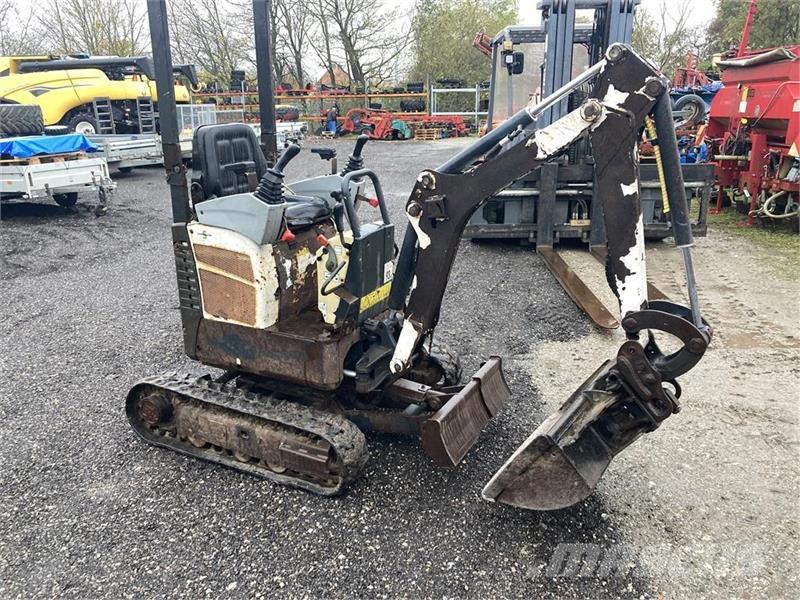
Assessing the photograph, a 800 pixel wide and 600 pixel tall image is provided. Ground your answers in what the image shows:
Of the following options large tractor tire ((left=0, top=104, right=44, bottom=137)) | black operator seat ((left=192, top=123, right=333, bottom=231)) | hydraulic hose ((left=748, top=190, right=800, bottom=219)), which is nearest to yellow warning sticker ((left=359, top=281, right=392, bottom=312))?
black operator seat ((left=192, top=123, right=333, bottom=231))

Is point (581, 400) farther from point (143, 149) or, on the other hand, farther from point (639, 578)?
point (143, 149)

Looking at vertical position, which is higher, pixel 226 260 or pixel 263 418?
pixel 226 260

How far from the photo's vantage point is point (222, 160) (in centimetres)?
394

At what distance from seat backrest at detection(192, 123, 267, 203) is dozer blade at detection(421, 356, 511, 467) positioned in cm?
164

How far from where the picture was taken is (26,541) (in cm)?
306

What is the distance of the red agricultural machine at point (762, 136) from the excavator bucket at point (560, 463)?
23.6ft

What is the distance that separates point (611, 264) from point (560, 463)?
2.92 ft

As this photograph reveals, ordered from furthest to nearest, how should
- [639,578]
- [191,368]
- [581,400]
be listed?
[191,368] → [581,400] → [639,578]

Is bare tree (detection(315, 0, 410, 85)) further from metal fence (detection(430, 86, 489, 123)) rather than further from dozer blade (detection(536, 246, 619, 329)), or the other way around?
dozer blade (detection(536, 246, 619, 329))

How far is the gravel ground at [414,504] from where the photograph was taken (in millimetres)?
2793

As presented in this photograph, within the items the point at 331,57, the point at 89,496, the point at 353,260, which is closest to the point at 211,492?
the point at 89,496

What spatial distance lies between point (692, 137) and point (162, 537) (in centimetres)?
1307

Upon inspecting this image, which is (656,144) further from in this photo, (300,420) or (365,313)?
(300,420)

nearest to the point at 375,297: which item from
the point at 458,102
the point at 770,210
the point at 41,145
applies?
the point at 770,210
